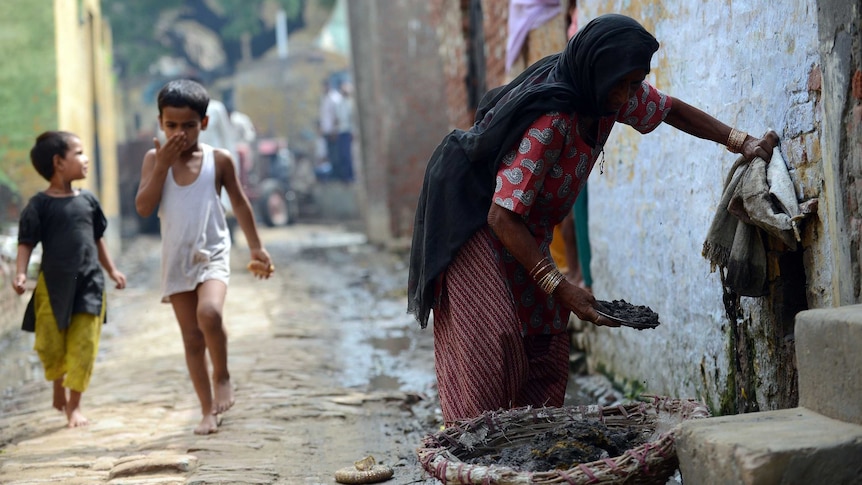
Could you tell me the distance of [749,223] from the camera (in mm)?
3201

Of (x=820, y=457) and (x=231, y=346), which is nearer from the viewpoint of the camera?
(x=820, y=457)

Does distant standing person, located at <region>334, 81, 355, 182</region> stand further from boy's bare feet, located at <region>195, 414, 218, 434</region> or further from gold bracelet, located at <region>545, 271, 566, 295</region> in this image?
gold bracelet, located at <region>545, 271, 566, 295</region>

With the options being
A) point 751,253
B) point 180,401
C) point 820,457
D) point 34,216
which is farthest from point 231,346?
point 820,457

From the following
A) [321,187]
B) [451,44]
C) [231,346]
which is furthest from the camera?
[321,187]

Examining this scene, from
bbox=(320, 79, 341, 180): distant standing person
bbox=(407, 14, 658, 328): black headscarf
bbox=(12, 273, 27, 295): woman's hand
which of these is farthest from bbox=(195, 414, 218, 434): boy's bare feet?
bbox=(320, 79, 341, 180): distant standing person

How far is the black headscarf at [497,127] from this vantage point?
9.18 ft

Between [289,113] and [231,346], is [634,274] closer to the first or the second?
[231,346]

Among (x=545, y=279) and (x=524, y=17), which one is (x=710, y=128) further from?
(x=524, y=17)

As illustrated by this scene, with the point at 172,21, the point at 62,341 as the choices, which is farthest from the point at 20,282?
the point at 172,21

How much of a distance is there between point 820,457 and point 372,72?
12.5 m

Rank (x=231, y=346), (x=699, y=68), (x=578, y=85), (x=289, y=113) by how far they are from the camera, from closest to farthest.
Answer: (x=578, y=85), (x=699, y=68), (x=231, y=346), (x=289, y=113)

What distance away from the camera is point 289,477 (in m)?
3.96

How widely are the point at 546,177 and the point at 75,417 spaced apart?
314 centimetres

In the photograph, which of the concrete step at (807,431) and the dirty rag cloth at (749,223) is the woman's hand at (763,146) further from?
the concrete step at (807,431)
